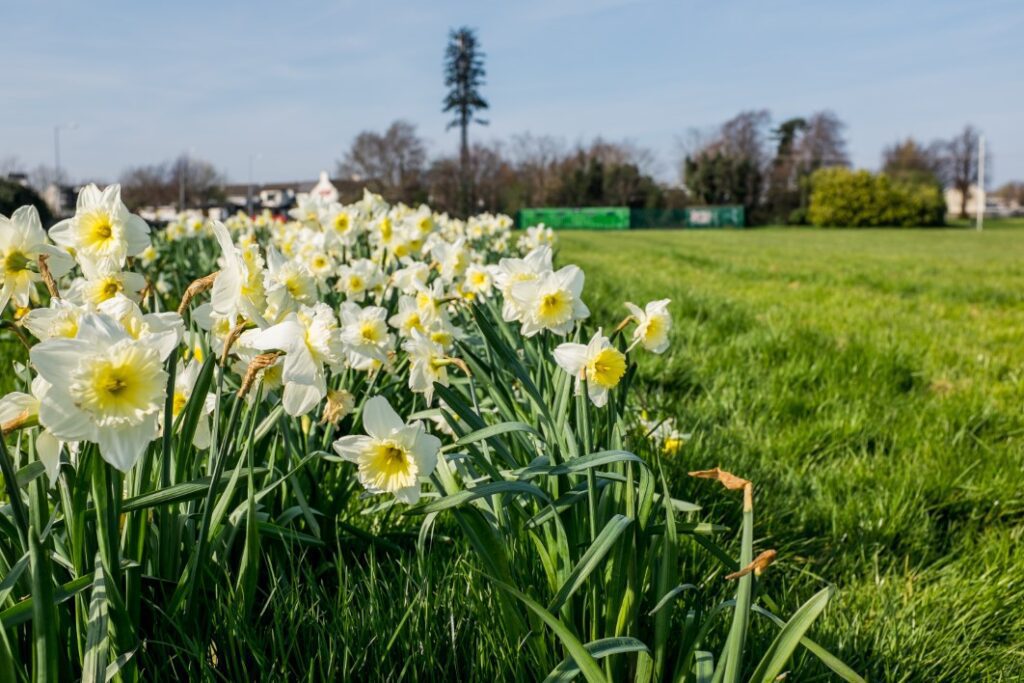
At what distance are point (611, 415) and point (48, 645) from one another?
3.04 feet

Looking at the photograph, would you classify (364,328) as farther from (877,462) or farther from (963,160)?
(963,160)

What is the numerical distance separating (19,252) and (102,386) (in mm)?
430

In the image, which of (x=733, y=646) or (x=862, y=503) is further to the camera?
(x=862, y=503)

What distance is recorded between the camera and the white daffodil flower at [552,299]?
1.48m

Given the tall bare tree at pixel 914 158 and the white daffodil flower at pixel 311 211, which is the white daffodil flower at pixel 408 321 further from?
the tall bare tree at pixel 914 158

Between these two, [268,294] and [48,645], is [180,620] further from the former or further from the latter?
[268,294]

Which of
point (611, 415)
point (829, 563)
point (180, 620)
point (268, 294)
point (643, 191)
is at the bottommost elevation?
point (829, 563)

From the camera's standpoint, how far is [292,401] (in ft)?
3.52

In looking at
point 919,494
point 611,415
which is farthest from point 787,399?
point 611,415

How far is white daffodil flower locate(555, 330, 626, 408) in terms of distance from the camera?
1364 mm

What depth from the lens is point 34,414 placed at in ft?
2.98

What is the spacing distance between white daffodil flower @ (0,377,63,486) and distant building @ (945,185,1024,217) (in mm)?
87966

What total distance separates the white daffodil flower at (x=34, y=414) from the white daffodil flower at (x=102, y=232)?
0.94 feet

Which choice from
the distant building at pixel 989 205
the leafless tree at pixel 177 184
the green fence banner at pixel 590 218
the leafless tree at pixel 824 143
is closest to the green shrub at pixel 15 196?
the leafless tree at pixel 177 184
